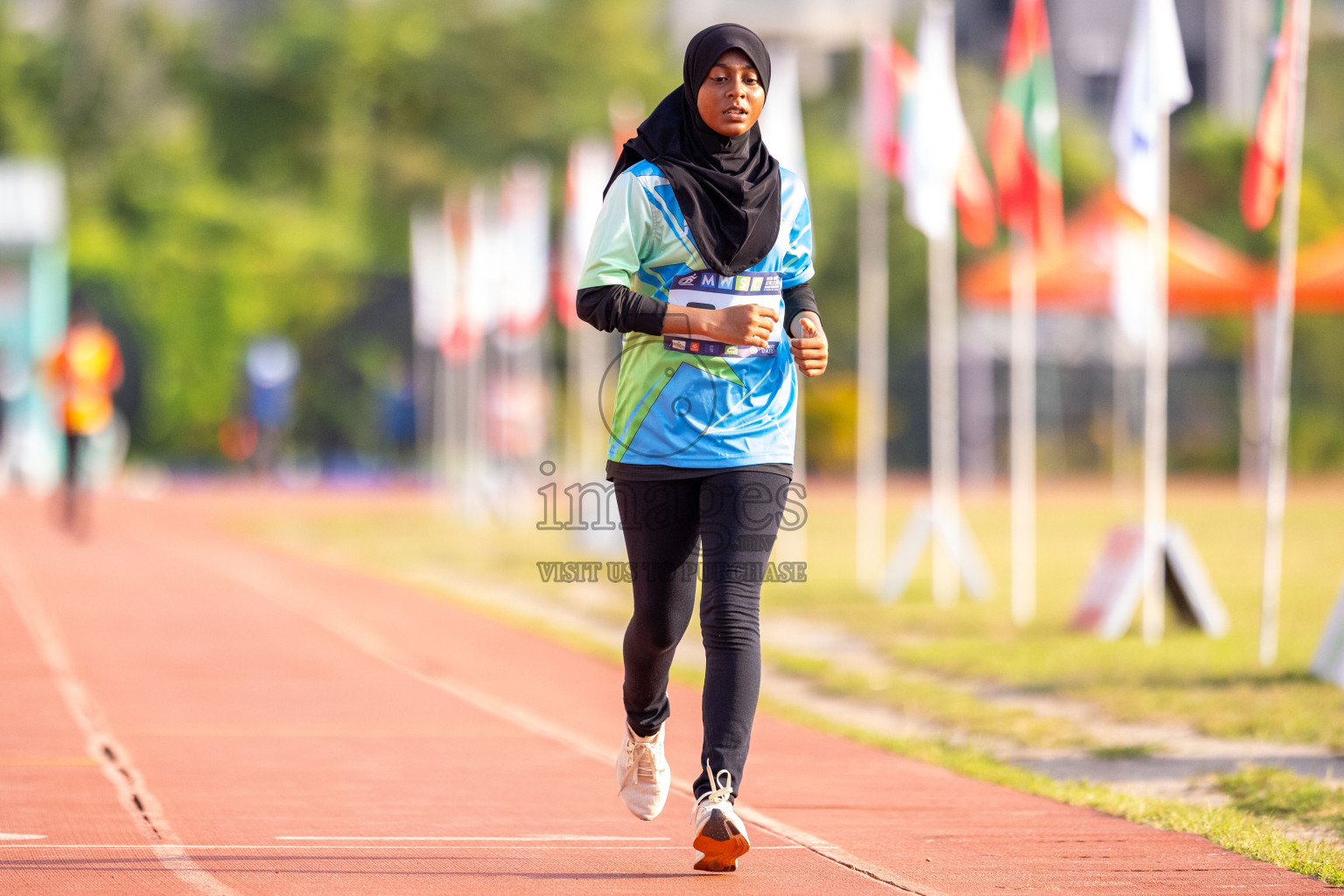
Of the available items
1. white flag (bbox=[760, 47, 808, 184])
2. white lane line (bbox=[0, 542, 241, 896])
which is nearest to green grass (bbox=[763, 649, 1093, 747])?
white lane line (bbox=[0, 542, 241, 896])

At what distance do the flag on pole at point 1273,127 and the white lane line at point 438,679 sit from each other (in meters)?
4.46

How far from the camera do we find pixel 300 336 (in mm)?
34031

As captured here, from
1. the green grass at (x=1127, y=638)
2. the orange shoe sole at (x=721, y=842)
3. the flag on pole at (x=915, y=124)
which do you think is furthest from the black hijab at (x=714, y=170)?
the flag on pole at (x=915, y=124)

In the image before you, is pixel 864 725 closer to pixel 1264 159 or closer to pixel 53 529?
pixel 1264 159

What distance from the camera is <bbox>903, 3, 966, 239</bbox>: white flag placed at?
44.6 feet

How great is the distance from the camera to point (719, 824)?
16.0 feet

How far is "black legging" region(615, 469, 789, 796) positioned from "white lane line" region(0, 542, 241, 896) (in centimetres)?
121

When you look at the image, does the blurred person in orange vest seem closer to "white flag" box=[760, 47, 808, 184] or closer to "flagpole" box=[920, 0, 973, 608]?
"white flag" box=[760, 47, 808, 184]

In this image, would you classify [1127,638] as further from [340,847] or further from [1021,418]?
[340,847]

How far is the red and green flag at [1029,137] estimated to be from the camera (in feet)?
43.6

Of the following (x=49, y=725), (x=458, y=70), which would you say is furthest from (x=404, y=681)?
(x=458, y=70)

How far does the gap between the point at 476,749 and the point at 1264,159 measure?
210 inches

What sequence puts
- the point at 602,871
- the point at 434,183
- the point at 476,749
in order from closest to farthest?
the point at 602,871 → the point at 476,749 → the point at 434,183

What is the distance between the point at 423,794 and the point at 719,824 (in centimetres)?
171
